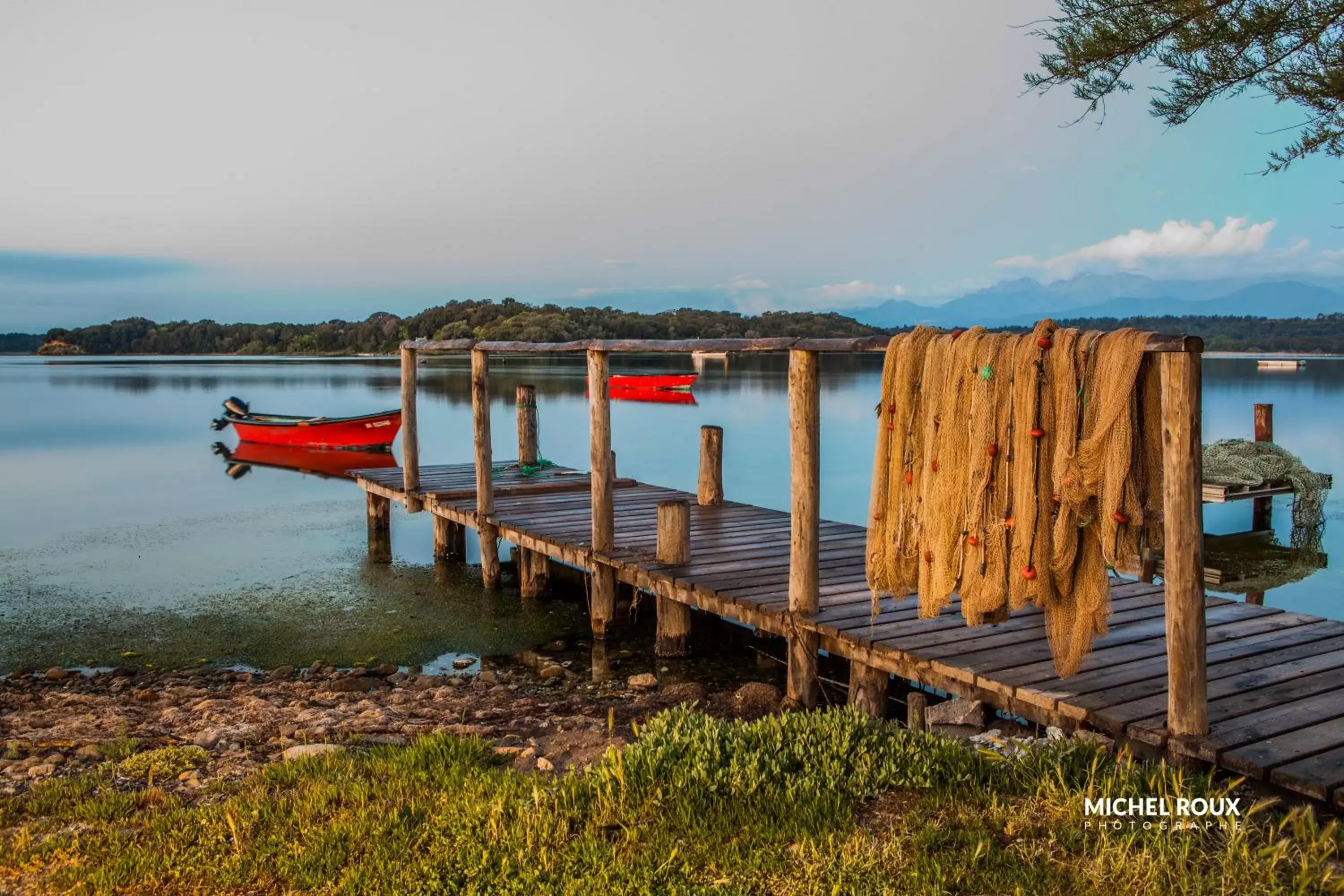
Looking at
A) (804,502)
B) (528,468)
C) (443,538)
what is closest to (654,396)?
(528,468)

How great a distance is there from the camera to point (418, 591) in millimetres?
13125

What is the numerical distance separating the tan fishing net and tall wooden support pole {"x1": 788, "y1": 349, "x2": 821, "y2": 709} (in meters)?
1.42

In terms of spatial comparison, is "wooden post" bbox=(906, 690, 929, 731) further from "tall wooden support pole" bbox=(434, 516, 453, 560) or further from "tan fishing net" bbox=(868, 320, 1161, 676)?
"tall wooden support pole" bbox=(434, 516, 453, 560)

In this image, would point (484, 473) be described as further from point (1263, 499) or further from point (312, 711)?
point (1263, 499)

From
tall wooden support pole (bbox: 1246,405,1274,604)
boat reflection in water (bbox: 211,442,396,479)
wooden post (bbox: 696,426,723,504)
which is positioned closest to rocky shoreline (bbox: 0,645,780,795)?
wooden post (bbox: 696,426,723,504)

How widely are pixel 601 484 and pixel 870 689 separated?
385cm

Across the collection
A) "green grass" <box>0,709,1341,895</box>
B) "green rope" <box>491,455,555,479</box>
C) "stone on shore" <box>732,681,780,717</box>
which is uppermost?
"green rope" <box>491,455,555,479</box>

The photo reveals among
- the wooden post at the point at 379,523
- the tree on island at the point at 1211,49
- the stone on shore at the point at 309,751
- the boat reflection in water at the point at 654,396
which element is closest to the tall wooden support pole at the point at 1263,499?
the tree on island at the point at 1211,49

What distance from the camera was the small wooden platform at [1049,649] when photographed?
512cm

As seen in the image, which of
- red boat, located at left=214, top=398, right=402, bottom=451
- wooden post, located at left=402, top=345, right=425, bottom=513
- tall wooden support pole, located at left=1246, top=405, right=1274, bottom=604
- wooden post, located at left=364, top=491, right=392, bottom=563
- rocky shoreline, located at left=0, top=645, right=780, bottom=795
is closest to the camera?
rocky shoreline, located at left=0, top=645, right=780, bottom=795

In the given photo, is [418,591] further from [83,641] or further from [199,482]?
[199,482]

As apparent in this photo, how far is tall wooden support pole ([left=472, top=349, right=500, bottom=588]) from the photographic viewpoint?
1275 centimetres

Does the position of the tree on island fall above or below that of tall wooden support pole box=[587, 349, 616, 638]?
above

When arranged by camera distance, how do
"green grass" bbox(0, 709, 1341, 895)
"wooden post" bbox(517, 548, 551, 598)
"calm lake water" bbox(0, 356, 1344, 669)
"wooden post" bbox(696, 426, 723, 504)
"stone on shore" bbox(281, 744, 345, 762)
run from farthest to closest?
"wooden post" bbox(696, 426, 723, 504)
"wooden post" bbox(517, 548, 551, 598)
"calm lake water" bbox(0, 356, 1344, 669)
"stone on shore" bbox(281, 744, 345, 762)
"green grass" bbox(0, 709, 1341, 895)
